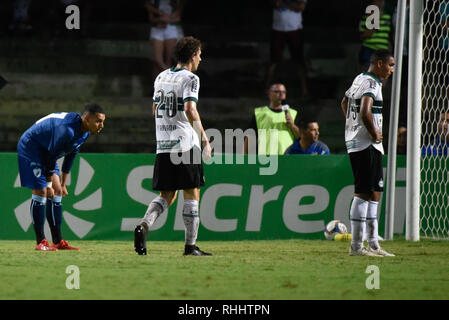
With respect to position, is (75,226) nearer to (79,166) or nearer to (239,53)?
(79,166)

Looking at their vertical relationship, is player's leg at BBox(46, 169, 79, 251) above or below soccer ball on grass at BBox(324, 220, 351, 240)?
above

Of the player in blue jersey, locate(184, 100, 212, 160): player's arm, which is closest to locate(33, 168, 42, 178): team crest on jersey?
the player in blue jersey

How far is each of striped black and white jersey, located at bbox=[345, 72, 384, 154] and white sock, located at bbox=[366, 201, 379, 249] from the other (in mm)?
555

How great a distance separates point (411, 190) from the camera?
10594 mm

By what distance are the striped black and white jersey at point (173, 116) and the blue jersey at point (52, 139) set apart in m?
1.03

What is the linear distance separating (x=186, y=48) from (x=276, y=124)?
410 centimetres

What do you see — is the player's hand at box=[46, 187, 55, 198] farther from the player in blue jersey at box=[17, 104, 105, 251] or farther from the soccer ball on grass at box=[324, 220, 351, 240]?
the soccer ball on grass at box=[324, 220, 351, 240]

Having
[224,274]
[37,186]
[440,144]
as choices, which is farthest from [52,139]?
[440,144]

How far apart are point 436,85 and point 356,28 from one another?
4.87 m

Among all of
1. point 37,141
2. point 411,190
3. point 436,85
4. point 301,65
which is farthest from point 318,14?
point 37,141

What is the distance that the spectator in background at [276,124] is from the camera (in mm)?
11812

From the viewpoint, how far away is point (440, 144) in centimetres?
1125

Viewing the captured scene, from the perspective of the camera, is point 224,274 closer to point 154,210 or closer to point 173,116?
point 154,210

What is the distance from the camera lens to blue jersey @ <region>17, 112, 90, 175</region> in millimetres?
8594
